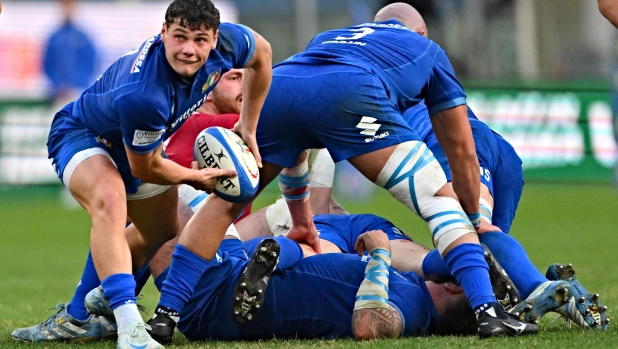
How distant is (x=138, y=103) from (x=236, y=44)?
67 cm

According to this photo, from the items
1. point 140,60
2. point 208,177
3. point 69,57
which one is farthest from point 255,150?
point 69,57

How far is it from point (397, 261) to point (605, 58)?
13.9 metres

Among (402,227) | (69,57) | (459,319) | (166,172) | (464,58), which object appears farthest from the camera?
(464,58)

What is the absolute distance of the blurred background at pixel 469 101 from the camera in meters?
9.70

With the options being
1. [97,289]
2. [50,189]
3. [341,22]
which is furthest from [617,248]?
[341,22]

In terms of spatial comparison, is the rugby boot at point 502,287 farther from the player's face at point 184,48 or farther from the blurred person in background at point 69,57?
the blurred person in background at point 69,57

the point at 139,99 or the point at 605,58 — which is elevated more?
the point at 139,99

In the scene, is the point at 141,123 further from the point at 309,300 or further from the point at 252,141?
the point at 309,300

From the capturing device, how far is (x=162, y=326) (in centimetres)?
471

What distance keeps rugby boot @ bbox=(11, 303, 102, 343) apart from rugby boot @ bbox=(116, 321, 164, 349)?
0.62 meters

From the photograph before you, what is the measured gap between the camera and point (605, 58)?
1816cm

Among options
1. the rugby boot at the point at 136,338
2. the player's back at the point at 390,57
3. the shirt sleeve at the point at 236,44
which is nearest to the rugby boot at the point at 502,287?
the player's back at the point at 390,57

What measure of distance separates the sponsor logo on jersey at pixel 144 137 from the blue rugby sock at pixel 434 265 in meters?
1.61

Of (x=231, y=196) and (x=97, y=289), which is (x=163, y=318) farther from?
(x=231, y=196)
